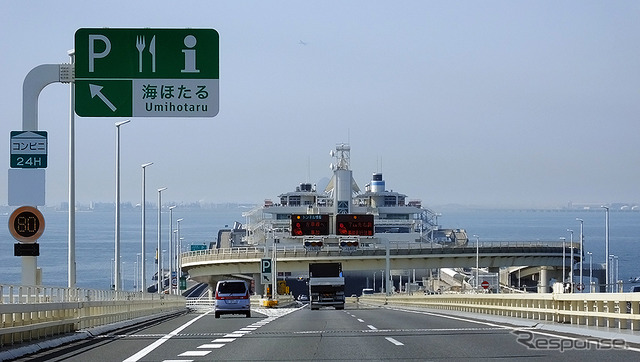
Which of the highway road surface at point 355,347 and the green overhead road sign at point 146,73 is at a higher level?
the green overhead road sign at point 146,73

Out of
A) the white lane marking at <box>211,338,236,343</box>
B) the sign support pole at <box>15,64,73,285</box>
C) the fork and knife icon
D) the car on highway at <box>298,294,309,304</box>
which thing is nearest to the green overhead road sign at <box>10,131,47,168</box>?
the sign support pole at <box>15,64,73,285</box>

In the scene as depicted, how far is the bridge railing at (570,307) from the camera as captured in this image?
63.6 feet

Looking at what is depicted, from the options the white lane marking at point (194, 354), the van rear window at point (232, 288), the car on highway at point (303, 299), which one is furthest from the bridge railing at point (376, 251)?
the white lane marking at point (194, 354)

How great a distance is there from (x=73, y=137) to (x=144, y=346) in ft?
44.2

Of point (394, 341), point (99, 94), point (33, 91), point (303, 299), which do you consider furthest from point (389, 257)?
point (394, 341)

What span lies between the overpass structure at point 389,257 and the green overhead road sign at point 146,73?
7001cm

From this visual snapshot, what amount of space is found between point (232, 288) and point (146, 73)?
2159 cm

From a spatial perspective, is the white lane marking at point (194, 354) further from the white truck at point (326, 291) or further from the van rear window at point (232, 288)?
the white truck at point (326, 291)

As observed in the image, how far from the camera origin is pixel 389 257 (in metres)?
92.4

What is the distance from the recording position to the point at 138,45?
22.2 m

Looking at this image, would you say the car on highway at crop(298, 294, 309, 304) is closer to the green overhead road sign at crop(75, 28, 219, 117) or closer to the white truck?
the white truck

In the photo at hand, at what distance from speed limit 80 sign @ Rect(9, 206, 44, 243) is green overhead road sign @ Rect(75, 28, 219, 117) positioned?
8.80 feet

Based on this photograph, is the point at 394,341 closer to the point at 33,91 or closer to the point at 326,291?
the point at 33,91

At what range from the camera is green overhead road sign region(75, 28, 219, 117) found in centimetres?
2208
